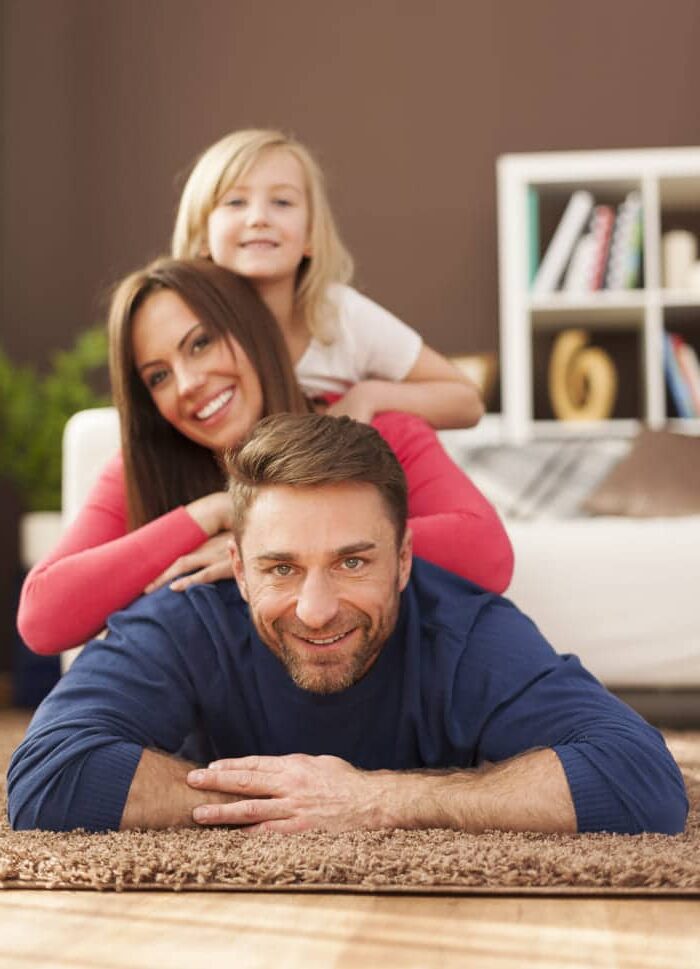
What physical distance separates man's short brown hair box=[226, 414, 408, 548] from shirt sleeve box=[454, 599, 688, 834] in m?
0.19

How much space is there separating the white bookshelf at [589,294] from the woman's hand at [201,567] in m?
2.64

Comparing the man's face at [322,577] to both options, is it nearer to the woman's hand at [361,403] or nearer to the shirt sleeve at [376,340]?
the woman's hand at [361,403]

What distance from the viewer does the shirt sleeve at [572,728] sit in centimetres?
148

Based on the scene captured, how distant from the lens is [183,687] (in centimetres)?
167

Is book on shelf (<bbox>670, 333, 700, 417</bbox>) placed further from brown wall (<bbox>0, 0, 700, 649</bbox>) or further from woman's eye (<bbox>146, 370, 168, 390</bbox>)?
woman's eye (<bbox>146, 370, 168, 390</bbox>)

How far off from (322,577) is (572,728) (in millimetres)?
328

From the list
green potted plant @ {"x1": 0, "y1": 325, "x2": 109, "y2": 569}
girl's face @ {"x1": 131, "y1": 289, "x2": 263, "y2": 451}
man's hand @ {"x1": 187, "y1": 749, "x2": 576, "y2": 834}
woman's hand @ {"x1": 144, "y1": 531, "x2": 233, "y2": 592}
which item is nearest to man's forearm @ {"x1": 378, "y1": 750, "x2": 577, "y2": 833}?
man's hand @ {"x1": 187, "y1": 749, "x2": 576, "y2": 834}

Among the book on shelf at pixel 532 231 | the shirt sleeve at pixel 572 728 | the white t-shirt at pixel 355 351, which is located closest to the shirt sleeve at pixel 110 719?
the shirt sleeve at pixel 572 728

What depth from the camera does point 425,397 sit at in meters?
2.28

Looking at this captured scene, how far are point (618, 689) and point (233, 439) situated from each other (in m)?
1.12

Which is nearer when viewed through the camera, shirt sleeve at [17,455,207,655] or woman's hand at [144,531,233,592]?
woman's hand at [144,531,233,592]

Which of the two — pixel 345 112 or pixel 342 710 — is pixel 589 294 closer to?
pixel 345 112

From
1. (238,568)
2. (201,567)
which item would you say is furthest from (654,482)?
(238,568)

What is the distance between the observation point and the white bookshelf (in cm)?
447
